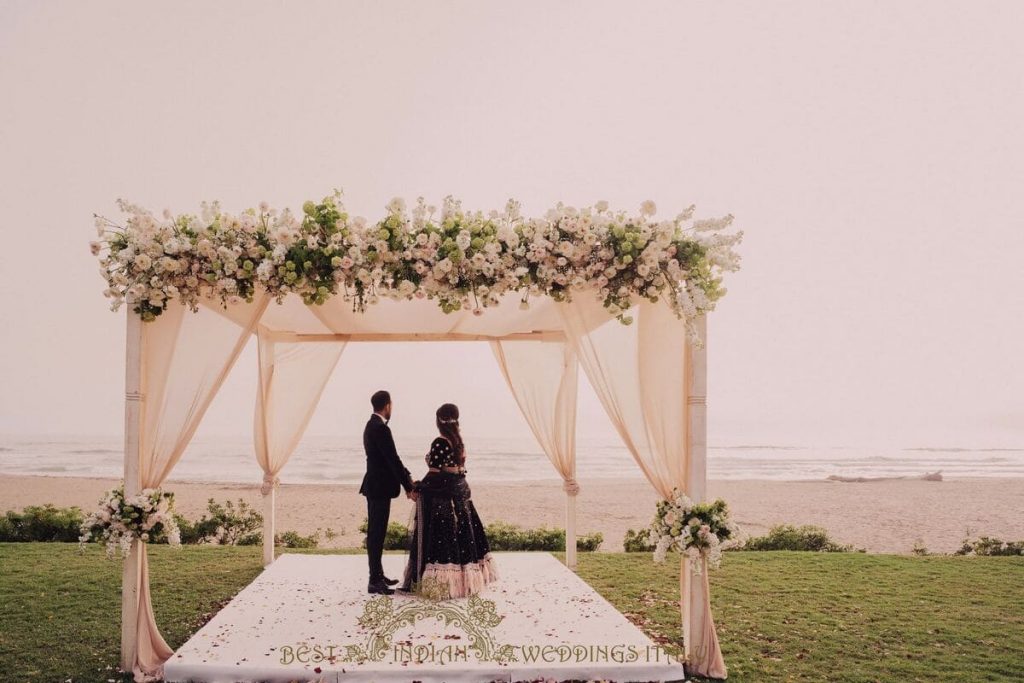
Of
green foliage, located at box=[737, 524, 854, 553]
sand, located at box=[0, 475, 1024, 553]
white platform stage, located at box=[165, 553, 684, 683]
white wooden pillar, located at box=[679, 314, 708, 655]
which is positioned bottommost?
sand, located at box=[0, 475, 1024, 553]

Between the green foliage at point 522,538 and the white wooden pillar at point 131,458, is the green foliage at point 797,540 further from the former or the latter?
the white wooden pillar at point 131,458

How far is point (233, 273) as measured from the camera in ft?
14.5

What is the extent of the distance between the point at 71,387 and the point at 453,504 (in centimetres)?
4175

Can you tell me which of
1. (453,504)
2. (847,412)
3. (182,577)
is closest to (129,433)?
(453,504)

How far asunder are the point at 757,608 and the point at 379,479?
3446 mm

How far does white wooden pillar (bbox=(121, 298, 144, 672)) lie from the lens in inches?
171

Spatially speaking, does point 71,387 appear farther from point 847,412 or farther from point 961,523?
point 847,412

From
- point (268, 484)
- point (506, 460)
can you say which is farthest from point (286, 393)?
point (506, 460)

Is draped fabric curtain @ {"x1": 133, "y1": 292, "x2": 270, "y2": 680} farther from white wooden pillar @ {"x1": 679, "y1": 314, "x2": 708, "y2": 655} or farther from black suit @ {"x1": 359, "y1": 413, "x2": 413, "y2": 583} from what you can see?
white wooden pillar @ {"x1": 679, "y1": 314, "x2": 708, "y2": 655}

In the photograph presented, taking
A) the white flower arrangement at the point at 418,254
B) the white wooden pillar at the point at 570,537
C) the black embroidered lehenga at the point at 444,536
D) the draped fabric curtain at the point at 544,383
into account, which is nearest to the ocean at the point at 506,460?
the white wooden pillar at the point at 570,537

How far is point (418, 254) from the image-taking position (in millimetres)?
4352

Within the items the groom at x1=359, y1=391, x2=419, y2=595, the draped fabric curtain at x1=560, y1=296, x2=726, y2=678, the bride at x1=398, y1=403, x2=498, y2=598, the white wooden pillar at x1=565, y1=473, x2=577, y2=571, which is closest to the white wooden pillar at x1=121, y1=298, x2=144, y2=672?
the groom at x1=359, y1=391, x2=419, y2=595

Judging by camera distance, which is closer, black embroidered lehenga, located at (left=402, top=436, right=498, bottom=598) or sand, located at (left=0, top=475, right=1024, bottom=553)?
black embroidered lehenga, located at (left=402, top=436, right=498, bottom=598)

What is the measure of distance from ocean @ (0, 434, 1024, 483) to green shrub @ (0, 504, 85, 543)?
16.1m
